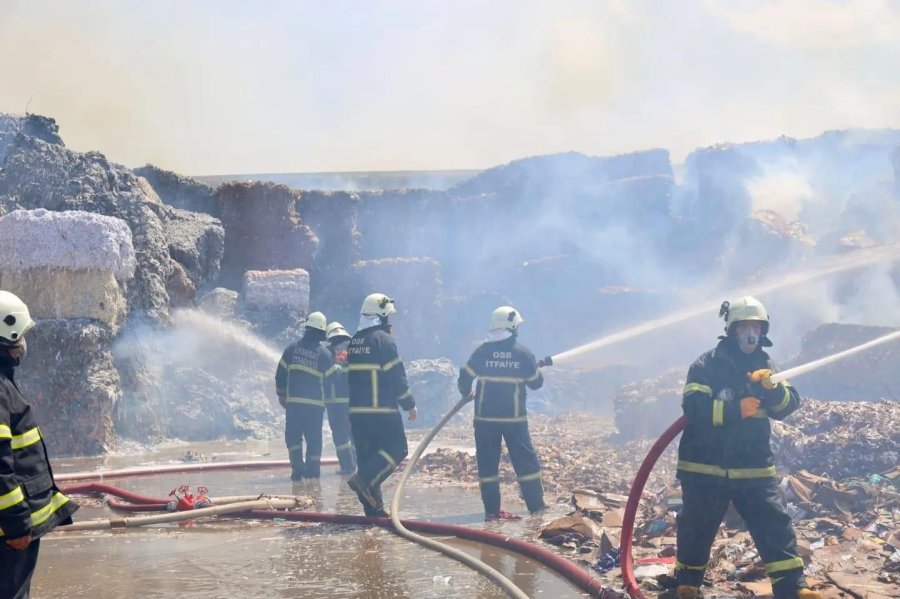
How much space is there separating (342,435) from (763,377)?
6856 mm

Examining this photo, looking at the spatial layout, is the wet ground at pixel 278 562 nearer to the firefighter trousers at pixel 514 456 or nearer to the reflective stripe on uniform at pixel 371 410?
the firefighter trousers at pixel 514 456

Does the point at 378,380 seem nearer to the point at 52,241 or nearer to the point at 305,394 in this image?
the point at 305,394

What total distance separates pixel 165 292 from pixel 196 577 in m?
10.3

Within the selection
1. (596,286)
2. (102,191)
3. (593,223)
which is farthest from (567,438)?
(593,223)

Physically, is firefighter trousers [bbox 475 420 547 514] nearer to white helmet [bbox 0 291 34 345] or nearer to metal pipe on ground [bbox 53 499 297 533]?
metal pipe on ground [bbox 53 499 297 533]

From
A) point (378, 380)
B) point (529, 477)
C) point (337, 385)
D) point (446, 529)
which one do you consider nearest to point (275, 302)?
point (337, 385)

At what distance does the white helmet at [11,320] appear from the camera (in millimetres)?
3879

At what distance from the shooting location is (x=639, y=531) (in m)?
6.69

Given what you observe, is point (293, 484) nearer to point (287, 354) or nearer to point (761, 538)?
point (287, 354)

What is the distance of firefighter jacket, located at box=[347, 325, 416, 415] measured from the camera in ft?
26.0

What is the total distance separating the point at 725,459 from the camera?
4.98m

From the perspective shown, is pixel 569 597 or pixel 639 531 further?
pixel 639 531

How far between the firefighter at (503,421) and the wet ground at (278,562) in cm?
30

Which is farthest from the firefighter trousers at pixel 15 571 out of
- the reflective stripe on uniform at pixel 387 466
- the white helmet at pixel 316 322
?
the white helmet at pixel 316 322
